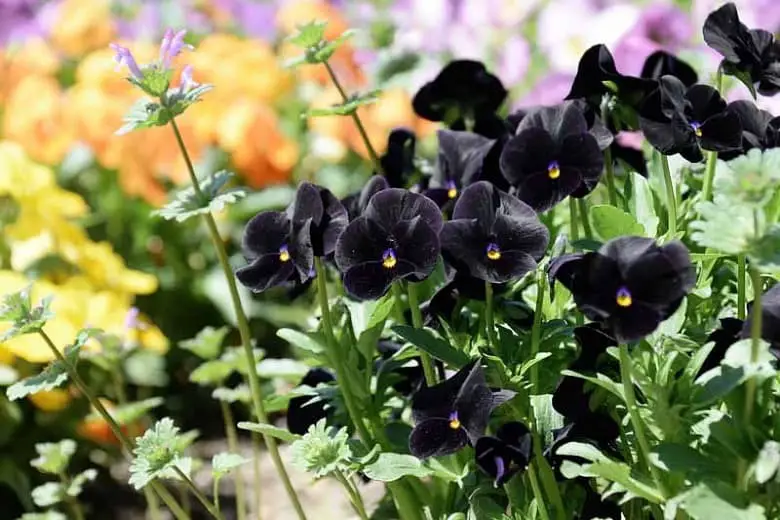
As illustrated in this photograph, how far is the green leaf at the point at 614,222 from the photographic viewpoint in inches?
38.2

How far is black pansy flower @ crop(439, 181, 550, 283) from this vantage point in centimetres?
95

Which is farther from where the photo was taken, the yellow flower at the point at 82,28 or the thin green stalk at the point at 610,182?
the yellow flower at the point at 82,28

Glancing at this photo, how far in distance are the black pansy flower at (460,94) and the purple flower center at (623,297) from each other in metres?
0.51

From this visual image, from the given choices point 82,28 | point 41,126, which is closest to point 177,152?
point 41,126

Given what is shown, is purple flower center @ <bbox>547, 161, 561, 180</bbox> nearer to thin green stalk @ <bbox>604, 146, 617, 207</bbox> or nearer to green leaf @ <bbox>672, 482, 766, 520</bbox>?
thin green stalk @ <bbox>604, 146, 617, 207</bbox>

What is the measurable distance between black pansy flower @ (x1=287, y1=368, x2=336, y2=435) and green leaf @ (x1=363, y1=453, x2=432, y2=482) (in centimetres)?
14

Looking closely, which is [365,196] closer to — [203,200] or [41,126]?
[203,200]

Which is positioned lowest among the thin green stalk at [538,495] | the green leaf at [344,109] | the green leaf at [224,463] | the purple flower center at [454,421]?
the thin green stalk at [538,495]

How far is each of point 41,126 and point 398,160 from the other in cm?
150

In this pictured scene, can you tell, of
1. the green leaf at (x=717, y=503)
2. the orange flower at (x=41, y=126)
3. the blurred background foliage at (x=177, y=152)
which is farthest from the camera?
the orange flower at (x=41, y=126)

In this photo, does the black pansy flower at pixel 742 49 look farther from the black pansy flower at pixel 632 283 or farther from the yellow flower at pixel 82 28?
the yellow flower at pixel 82 28

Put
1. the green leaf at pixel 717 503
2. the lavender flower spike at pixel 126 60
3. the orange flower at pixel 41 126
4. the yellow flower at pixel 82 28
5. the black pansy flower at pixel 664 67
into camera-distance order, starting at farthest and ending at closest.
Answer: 1. the yellow flower at pixel 82 28
2. the orange flower at pixel 41 126
3. the black pansy flower at pixel 664 67
4. the lavender flower spike at pixel 126 60
5. the green leaf at pixel 717 503

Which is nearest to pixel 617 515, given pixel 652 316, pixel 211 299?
pixel 652 316

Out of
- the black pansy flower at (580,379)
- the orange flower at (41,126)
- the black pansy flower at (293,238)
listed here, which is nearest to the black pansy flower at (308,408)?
the black pansy flower at (293,238)
